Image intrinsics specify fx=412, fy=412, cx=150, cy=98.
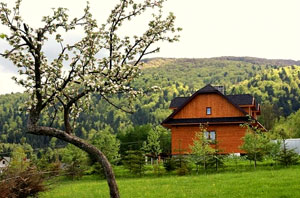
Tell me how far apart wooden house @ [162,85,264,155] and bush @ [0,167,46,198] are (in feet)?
92.8

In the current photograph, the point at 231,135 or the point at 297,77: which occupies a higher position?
the point at 297,77

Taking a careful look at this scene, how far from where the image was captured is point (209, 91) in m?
40.9

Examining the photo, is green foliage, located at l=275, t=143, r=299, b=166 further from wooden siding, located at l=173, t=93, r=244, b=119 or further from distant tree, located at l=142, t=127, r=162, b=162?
distant tree, located at l=142, t=127, r=162, b=162

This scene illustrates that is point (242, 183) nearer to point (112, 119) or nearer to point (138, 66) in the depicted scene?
point (138, 66)

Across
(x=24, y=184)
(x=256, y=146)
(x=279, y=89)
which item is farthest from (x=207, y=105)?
(x=279, y=89)

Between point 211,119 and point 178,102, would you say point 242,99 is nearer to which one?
point 211,119

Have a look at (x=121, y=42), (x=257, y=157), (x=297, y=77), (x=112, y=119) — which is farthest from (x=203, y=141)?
(x=297, y=77)

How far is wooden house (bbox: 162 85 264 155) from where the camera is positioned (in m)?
39.8

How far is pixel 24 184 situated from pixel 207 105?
101 ft

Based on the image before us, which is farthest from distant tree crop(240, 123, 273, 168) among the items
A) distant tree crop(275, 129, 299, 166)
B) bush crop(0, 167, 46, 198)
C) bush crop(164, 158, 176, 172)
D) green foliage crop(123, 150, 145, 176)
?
bush crop(0, 167, 46, 198)

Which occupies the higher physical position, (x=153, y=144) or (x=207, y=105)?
(x=207, y=105)

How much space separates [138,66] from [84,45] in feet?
4.86

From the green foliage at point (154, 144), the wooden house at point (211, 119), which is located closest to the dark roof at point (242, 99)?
the wooden house at point (211, 119)

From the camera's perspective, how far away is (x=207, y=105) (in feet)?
135
